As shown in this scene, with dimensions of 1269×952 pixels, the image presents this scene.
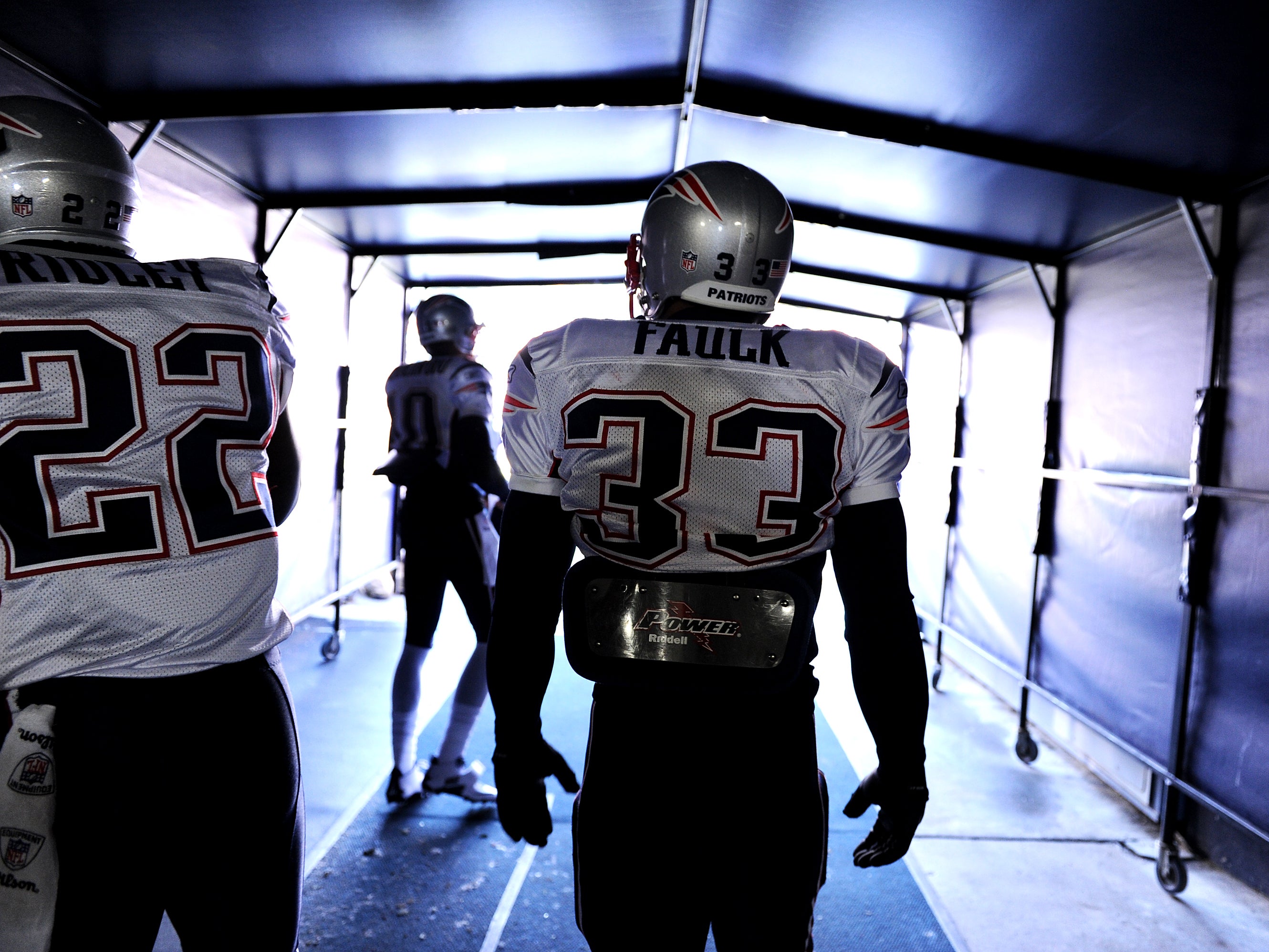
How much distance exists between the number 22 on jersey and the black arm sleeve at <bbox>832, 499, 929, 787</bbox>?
103cm

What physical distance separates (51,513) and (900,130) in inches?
128

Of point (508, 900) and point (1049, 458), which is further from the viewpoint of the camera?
point (1049, 458)

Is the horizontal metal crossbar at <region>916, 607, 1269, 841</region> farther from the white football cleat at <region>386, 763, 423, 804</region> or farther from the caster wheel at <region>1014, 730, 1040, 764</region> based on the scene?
the white football cleat at <region>386, 763, 423, 804</region>

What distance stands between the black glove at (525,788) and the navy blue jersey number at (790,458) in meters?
0.48

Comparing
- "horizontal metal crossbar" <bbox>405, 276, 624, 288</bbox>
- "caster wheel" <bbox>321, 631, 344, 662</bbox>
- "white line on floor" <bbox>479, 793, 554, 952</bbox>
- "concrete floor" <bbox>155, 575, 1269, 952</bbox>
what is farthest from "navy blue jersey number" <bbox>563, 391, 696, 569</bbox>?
"horizontal metal crossbar" <bbox>405, 276, 624, 288</bbox>

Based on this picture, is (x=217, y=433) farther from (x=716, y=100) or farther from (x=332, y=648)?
(x=332, y=648)

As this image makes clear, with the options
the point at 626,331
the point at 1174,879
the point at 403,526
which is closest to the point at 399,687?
the point at 403,526

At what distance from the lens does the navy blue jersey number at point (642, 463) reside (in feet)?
3.98

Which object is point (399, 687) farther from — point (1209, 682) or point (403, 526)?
point (1209, 682)

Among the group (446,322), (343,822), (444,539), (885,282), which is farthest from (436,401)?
(885,282)

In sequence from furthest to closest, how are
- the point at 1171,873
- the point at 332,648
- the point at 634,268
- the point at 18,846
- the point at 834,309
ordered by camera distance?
the point at 834,309, the point at 332,648, the point at 1171,873, the point at 634,268, the point at 18,846

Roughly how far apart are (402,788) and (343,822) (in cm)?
26

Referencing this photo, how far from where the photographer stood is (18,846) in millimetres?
1061

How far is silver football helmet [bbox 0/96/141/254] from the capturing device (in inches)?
52.8
